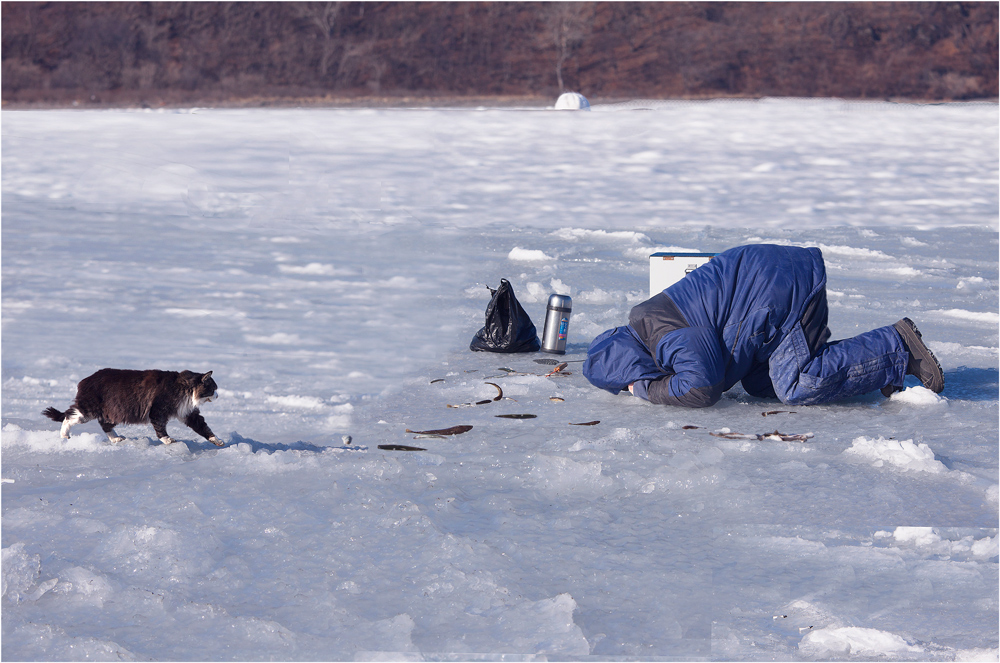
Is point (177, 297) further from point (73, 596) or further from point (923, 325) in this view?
point (923, 325)

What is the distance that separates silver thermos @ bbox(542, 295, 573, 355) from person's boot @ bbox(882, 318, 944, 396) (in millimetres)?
1766

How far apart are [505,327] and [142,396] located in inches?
87.9

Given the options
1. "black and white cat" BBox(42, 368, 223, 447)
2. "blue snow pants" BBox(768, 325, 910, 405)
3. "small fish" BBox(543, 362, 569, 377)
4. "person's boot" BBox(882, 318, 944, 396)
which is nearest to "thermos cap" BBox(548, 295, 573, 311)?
"small fish" BBox(543, 362, 569, 377)

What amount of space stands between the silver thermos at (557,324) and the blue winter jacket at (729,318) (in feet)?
3.40

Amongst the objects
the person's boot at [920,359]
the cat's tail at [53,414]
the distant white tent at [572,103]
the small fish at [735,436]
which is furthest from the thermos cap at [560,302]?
the distant white tent at [572,103]

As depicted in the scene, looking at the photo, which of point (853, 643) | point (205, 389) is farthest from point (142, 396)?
point (853, 643)

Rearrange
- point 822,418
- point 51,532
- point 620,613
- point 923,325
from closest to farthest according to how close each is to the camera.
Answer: point 620,613
point 51,532
point 822,418
point 923,325

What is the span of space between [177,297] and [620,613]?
4.88 m

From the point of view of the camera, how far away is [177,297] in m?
6.51

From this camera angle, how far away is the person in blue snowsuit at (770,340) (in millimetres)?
3973

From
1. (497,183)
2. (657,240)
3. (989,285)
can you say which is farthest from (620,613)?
(497,183)

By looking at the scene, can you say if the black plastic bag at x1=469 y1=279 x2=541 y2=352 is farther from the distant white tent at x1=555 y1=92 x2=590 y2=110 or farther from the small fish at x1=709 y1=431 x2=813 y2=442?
the distant white tent at x1=555 y1=92 x2=590 y2=110

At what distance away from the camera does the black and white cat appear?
3.47 metres

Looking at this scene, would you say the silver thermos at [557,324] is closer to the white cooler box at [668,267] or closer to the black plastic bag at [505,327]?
the black plastic bag at [505,327]
